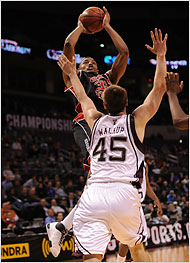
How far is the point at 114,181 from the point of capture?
12.0 ft

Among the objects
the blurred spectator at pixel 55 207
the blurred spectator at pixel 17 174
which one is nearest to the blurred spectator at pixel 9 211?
the blurred spectator at pixel 55 207

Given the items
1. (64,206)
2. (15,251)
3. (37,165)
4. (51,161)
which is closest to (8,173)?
(37,165)

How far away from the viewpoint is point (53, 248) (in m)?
4.99

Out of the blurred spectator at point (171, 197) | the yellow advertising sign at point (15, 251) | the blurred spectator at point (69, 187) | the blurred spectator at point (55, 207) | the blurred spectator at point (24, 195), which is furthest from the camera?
the blurred spectator at point (171, 197)

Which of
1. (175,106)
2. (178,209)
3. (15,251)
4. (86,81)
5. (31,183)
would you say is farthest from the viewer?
(178,209)

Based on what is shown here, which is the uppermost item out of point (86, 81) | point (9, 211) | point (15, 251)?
point (86, 81)

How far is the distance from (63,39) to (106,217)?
22853 millimetres

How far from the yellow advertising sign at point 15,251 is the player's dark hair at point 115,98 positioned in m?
5.81

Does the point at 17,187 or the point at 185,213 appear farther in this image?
the point at 185,213

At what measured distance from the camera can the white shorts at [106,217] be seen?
3541 mm

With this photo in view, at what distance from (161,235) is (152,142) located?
13374 millimetres

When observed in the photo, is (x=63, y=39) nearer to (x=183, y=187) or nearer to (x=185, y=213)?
(x=183, y=187)

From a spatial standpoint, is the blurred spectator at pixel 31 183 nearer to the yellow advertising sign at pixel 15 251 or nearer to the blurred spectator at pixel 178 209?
the blurred spectator at pixel 178 209

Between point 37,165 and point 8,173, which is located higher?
point 37,165
